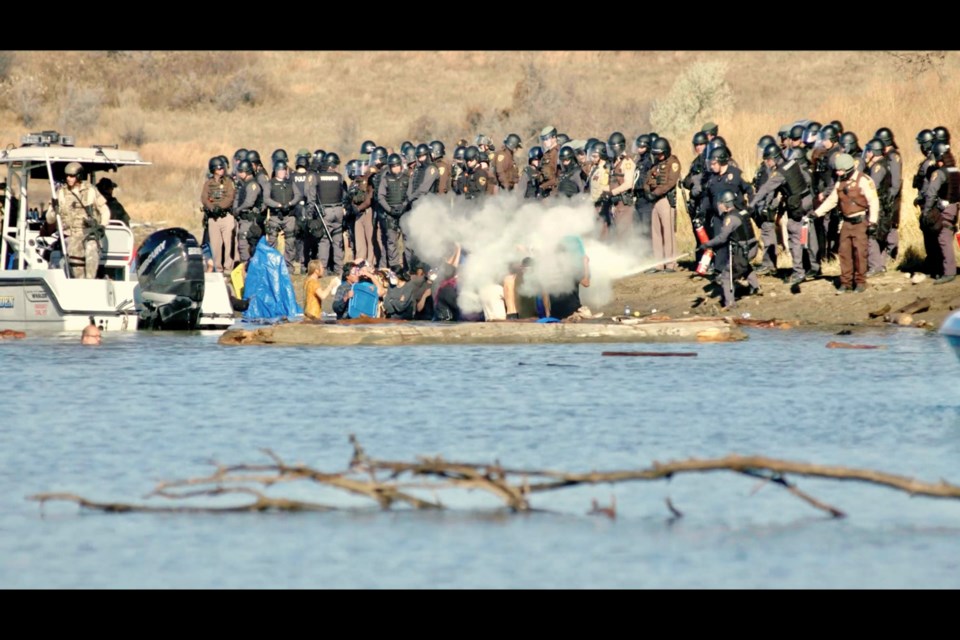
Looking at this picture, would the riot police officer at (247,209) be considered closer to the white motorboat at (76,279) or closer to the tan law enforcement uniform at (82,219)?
the white motorboat at (76,279)

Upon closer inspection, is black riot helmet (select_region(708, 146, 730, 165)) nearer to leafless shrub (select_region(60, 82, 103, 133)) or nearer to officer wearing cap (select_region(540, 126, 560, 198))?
officer wearing cap (select_region(540, 126, 560, 198))

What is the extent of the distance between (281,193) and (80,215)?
855cm

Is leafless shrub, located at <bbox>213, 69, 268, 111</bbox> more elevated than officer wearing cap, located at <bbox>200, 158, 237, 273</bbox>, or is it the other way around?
leafless shrub, located at <bbox>213, 69, 268, 111</bbox>

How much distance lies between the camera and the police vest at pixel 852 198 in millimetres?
24562

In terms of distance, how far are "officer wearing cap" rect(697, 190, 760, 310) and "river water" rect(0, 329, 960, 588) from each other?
2642 millimetres

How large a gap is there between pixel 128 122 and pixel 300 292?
34132mm

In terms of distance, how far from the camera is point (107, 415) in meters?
16.7

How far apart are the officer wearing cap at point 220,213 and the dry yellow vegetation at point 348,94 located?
15.7 m

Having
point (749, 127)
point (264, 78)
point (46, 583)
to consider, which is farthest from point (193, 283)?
point (264, 78)

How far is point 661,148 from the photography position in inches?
1130

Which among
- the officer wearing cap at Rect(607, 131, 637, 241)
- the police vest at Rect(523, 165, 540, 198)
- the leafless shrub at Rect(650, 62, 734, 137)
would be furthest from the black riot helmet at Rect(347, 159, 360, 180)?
the leafless shrub at Rect(650, 62, 734, 137)

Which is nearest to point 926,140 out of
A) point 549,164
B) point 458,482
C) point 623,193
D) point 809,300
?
point 809,300

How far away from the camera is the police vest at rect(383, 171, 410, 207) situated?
32.2 m

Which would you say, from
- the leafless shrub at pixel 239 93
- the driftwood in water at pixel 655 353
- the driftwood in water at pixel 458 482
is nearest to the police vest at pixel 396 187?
the driftwood in water at pixel 655 353
